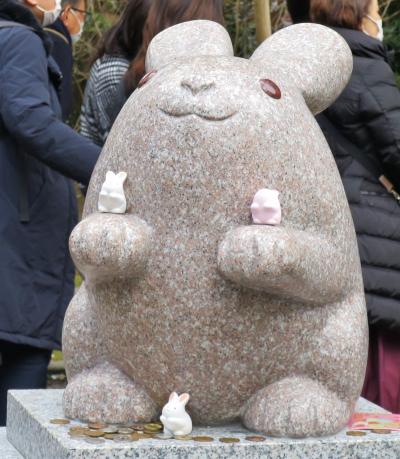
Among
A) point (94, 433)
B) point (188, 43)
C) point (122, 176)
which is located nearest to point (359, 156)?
point (188, 43)

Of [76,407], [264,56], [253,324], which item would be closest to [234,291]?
[253,324]

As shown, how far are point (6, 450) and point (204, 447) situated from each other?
31.8 inches

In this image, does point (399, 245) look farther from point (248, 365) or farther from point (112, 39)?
point (112, 39)

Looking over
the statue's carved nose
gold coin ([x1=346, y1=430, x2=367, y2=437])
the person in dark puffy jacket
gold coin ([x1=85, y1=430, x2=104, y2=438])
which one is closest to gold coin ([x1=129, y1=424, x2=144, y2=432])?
gold coin ([x1=85, y1=430, x2=104, y2=438])

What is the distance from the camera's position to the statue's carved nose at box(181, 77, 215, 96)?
293 centimetres

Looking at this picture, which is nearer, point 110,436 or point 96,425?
point 110,436

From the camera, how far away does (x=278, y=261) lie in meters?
2.73

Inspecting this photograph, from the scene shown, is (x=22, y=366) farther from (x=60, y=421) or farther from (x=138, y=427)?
(x=138, y=427)

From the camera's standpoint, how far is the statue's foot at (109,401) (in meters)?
2.98

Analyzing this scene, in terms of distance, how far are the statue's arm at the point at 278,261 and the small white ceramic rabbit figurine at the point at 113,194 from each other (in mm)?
345

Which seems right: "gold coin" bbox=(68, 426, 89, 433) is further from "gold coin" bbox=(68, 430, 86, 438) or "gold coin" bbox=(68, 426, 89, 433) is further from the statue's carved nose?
the statue's carved nose

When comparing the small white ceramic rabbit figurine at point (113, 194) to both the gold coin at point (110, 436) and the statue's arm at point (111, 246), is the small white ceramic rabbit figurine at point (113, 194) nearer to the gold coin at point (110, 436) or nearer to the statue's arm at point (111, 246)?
the statue's arm at point (111, 246)

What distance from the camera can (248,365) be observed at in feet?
9.55

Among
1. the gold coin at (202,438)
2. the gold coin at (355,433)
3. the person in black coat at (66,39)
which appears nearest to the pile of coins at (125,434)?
the gold coin at (202,438)
